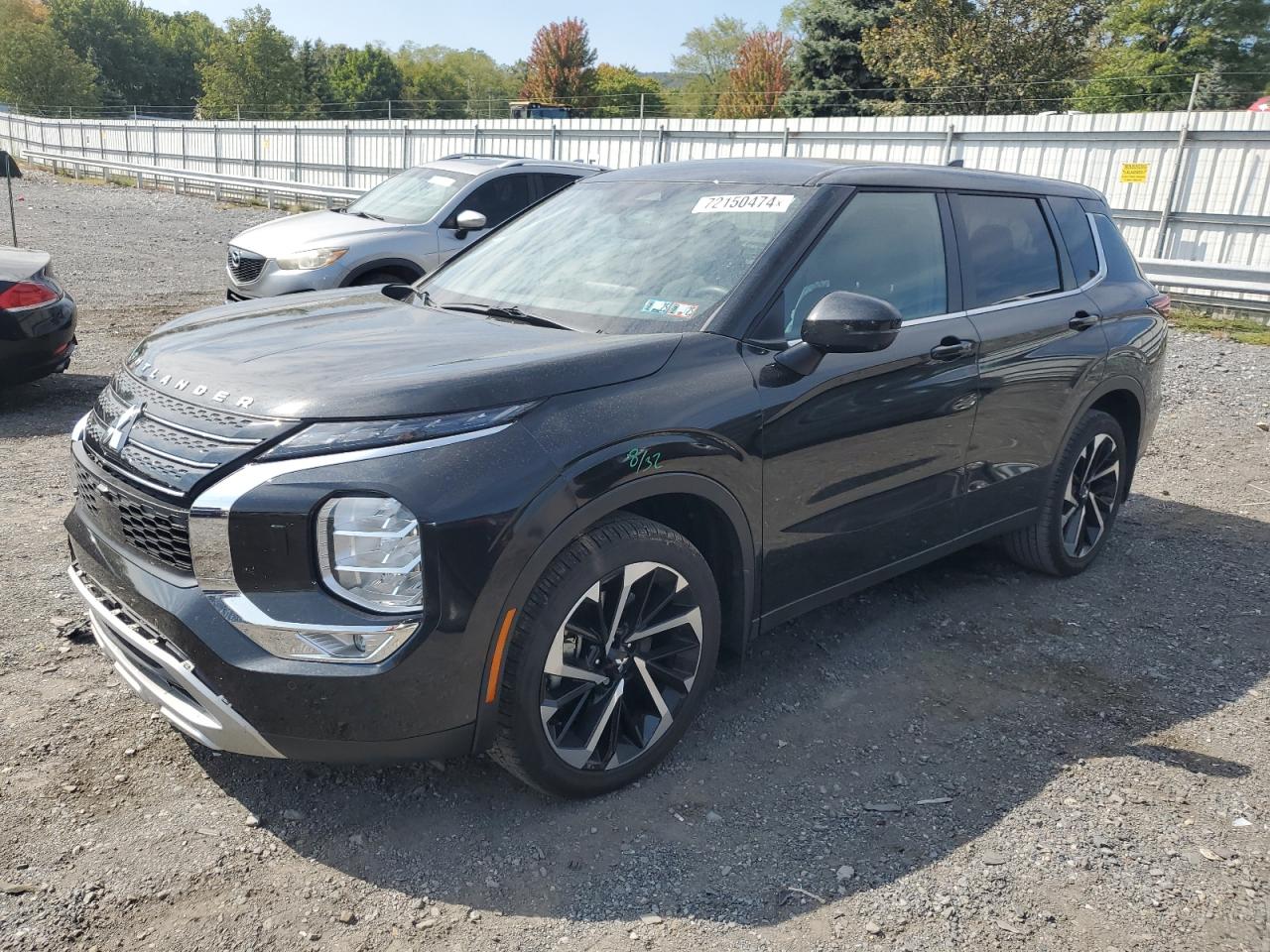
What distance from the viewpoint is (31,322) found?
22.5ft

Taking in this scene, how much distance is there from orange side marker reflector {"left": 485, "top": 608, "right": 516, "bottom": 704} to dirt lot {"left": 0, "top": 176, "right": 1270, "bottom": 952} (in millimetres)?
522

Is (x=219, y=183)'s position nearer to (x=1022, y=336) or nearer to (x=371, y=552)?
(x=1022, y=336)

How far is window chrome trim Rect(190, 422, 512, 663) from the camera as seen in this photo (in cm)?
254

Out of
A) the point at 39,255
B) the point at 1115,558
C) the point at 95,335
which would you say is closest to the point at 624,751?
the point at 1115,558

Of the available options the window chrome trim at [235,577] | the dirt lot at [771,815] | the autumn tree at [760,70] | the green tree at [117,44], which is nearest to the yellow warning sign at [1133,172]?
the dirt lot at [771,815]

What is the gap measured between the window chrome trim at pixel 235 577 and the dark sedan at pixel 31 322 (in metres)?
5.28

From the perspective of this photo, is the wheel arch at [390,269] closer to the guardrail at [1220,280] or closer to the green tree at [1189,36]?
the guardrail at [1220,280]

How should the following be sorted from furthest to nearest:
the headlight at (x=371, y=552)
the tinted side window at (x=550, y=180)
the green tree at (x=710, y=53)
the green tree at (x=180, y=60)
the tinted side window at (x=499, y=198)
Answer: the green tree at (x=180, y=60) → the green tree at (x=710, y=53) → the tinted side window at (x=550, y=180) → the tinted side window at (x=499, y=198) → the headlight at (x=371, y=552)

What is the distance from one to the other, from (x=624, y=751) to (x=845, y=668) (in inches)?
50.4

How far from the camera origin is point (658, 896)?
108 inches

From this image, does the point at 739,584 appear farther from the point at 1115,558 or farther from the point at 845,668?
the point at 1115,558

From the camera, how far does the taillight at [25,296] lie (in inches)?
267

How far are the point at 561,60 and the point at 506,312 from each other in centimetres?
6504

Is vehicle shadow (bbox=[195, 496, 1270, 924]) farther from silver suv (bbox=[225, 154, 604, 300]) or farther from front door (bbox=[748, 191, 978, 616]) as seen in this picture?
silver suv (bbox=[225, 154, 604, 300])
